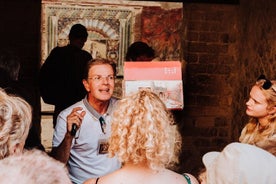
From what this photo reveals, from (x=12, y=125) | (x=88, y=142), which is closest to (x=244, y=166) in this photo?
(x=12, y=125)

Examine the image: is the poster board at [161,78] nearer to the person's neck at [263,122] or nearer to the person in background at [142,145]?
the person's neck at [263,122]

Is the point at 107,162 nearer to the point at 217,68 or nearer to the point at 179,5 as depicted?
the point at 217,68

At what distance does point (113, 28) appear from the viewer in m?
10.3

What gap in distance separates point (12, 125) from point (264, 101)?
198 centimetres

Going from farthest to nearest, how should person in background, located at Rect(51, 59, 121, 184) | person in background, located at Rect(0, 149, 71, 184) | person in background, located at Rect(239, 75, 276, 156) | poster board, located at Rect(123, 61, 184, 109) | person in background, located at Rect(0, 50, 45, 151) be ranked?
poster board, located at Rect(123, 61, 184, 109)
person in background, located at Rect(51, 59, 121, 184)
person in background, located at Rect(239, 75, 276, 156)
person in background, located at Rect(0, 50, 45, 151)
person in background, located at Rect(0, 149, 71, 184)

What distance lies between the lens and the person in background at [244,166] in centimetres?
217

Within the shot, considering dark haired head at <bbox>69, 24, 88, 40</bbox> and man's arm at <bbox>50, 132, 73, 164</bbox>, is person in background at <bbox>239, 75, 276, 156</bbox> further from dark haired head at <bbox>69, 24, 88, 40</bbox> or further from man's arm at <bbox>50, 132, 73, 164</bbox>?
dark haired head at <bbox>69, 24, 88, 40</bbox>

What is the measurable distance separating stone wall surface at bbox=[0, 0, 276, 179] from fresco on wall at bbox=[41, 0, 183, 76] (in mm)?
2809

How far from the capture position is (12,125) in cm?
239

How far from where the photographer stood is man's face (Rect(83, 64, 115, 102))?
4.14 metres

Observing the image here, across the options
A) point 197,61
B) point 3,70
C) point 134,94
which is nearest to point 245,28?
point 197,61

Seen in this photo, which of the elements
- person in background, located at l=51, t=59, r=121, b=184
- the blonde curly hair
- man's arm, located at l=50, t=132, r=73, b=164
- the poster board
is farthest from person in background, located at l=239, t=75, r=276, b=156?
man's arm, located at l=50, t=132, r=73, b=164

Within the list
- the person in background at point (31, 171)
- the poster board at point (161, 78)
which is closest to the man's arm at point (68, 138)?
the poster board at point (161, 78)

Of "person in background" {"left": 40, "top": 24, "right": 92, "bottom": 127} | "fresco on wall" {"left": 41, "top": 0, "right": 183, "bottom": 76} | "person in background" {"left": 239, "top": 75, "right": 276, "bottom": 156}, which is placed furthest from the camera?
"fresco on wall" {"left": 41, "top": 0, "right": 183, "bottom": 76}
